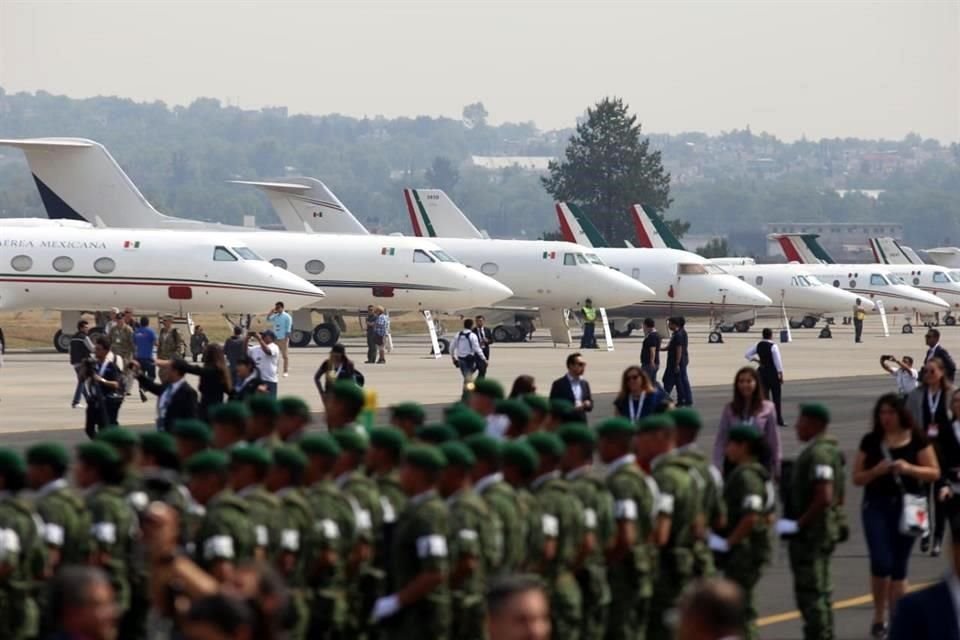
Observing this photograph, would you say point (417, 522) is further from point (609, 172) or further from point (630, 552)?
point (609, 172)

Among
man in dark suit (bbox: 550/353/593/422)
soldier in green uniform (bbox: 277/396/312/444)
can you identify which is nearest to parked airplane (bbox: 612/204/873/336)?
man in dark suit (bbox: 550/353/593/422)

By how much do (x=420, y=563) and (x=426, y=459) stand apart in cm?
51

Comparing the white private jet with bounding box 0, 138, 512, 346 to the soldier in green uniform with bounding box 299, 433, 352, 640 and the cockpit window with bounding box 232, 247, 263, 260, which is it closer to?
the cockpit window with bounding box 232, 247, 263, 260

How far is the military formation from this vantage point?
910cm

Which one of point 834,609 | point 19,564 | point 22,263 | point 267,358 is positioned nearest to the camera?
point 19,564

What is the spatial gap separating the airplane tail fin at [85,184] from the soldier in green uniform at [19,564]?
164 feet

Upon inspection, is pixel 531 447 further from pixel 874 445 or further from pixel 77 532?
pixel 874 445

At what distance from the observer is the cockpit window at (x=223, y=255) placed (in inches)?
1944

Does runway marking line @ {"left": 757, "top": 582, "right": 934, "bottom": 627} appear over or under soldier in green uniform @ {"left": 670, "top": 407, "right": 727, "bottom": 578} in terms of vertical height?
under

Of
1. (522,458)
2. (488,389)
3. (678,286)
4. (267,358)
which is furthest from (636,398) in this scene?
(678,286)

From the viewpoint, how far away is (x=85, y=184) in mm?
58812

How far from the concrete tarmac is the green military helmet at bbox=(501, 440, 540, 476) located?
3187 mm

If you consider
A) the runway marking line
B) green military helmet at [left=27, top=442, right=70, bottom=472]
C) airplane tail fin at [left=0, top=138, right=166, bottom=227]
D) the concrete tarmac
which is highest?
airplane tail fin at [left=0, top=138, right=166, bottom=227]

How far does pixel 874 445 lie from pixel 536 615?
6.95 m
